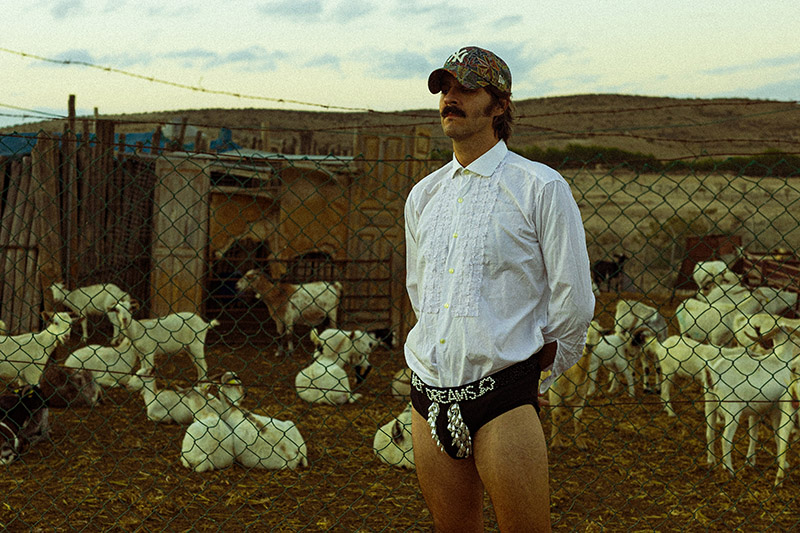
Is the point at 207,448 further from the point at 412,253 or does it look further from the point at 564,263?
the point at 564,263

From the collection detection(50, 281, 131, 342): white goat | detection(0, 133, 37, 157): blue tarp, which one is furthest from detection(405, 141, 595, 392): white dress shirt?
detection(50, 281, 131, 342): white goat

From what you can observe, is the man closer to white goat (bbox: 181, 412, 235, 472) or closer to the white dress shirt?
the white dress shirt

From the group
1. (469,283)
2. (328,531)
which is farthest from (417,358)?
(328,531)

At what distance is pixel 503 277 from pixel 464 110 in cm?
57

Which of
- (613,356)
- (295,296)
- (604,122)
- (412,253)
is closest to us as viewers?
(412,253)

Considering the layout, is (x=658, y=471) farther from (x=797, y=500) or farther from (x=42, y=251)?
(x=42, y=251)

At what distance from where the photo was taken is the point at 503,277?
2375 millimetres

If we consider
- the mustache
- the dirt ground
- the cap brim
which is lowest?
the dirt ground

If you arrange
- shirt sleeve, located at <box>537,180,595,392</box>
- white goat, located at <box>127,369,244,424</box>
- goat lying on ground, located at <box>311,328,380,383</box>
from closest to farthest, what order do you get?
shirt sleeve, located at <box>537,180,595,392</box> → white goat, located at <box>127,369,244,424</box> → goat lying on ground, located at <box>311,328,380,383</box>

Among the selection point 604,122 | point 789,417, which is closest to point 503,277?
point 789,417

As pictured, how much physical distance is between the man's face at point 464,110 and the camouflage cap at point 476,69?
0.03m

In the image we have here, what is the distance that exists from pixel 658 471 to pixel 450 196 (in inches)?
175

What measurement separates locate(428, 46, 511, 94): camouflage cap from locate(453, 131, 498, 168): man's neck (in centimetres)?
18

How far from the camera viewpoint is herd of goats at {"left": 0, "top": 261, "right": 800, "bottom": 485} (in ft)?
18.6
